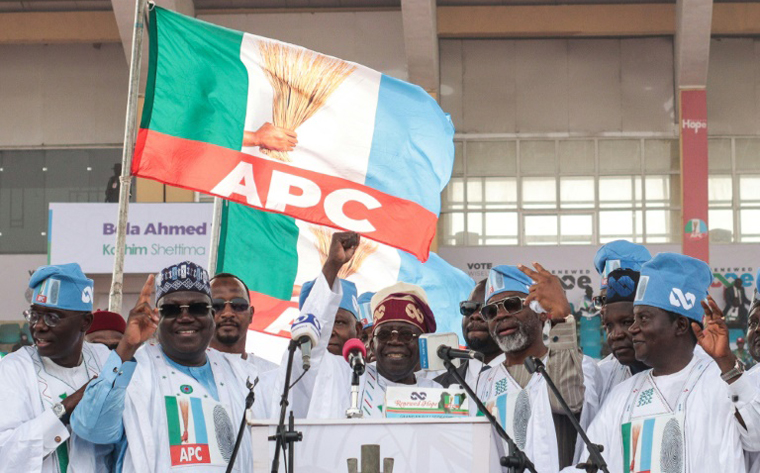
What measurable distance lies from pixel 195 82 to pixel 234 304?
277cm

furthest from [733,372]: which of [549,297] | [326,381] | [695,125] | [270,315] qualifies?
[695,125]

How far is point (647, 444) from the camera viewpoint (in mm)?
4730

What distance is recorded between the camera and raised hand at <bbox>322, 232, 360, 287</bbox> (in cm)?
516

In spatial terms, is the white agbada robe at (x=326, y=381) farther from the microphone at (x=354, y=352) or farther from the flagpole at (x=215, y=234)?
the flagpole at (x=215, y=234)

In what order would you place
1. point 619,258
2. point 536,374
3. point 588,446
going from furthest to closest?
point 619,258, point 536,374, point 588,446

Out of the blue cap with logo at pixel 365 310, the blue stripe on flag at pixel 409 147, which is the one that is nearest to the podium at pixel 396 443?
the blue cap with logo at pixel 365 310

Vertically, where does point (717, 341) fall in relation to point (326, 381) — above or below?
above

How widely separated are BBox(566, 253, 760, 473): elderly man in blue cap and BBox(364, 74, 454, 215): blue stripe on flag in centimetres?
385

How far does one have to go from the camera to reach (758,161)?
21109 millimetres

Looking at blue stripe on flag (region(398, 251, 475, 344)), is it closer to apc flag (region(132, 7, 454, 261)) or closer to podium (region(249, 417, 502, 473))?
apc flag (region(132, 7, 454, 261))

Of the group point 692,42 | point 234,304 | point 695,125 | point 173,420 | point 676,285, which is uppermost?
point 692,42

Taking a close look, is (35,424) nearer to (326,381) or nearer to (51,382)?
(51,382)

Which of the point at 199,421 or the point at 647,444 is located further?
the point at 199,421

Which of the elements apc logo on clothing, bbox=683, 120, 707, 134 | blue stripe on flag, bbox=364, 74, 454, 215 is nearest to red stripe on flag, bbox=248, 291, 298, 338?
blue stripe on flag, bbox=364, 74, 454, 215
